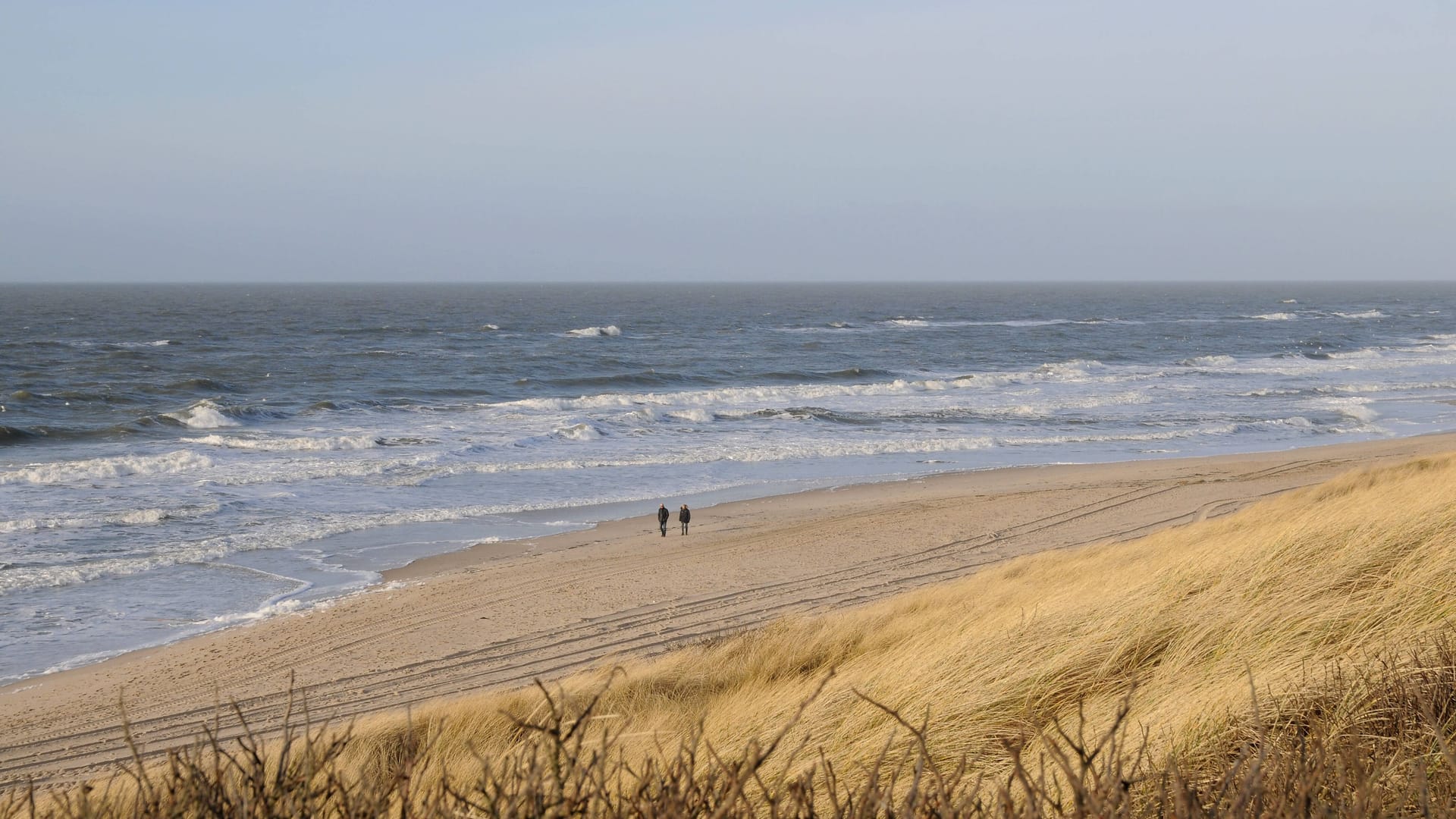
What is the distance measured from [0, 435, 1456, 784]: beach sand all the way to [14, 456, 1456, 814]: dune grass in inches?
115

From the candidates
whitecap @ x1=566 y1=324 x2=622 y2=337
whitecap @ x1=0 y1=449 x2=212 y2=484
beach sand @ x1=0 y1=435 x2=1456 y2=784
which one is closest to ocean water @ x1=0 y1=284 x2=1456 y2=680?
whitecap @ x1=0 y1=449 x2=212 y2=484

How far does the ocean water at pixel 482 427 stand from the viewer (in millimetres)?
16859

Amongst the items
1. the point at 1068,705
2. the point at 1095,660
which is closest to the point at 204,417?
the point at 1095,660

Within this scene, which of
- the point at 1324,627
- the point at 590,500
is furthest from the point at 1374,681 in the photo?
the point at 590,500

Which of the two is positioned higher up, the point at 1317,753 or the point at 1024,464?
the point at 1317,753

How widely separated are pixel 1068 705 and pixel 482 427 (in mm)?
29588

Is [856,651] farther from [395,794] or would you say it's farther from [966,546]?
[966,546]

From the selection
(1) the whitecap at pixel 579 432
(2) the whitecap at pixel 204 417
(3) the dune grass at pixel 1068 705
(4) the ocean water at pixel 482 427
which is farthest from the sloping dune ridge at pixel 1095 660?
(2) the whitecap at pixel 204 417

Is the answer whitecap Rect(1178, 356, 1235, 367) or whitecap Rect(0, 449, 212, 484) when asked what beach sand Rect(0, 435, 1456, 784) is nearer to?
whitecap Rect(0, 449, 212, 484)

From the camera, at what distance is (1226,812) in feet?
9.39

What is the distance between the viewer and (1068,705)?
5441 millimetres

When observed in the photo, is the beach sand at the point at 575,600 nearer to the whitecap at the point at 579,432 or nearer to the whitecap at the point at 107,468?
the whitecap at the point at 579,432

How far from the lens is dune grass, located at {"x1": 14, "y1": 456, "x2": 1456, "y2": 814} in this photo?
2932 millimetres

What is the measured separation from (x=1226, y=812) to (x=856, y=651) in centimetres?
570
